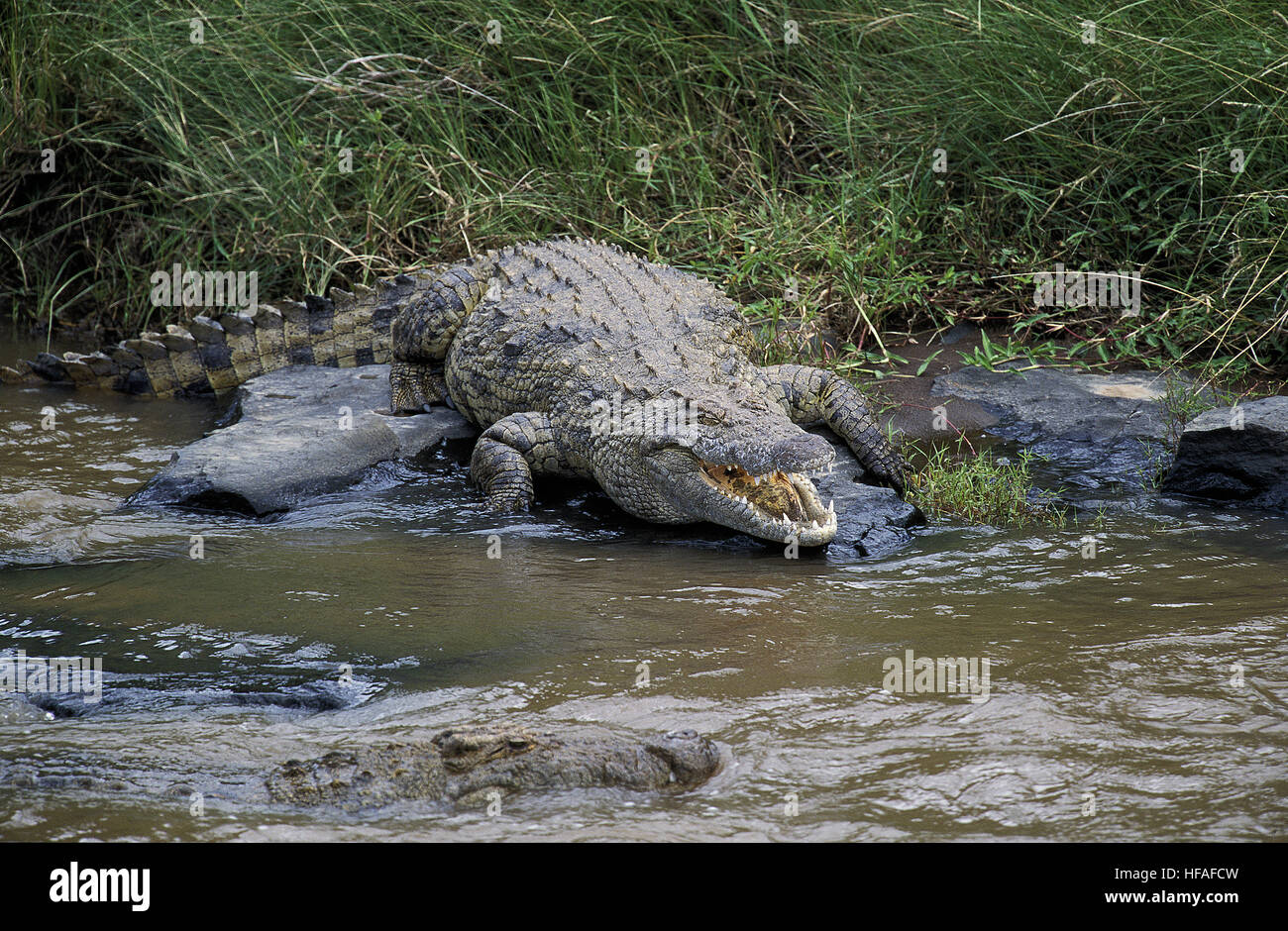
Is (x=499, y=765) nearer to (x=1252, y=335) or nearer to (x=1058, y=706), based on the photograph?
(x=1058, y=706)

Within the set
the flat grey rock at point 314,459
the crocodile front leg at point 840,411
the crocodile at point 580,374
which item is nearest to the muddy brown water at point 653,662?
the flat grey rock at point 314,459

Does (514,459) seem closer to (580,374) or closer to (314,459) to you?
(580,374)

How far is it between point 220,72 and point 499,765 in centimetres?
663

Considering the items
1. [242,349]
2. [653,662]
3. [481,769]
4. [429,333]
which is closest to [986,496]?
[653,662]

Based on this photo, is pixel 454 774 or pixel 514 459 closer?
pixel 454 774

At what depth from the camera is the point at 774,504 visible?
15.4 feet

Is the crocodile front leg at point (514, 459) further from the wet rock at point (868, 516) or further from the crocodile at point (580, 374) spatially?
the wet rock at point (868, 516)

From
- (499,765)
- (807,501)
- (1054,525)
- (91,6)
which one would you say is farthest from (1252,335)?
(91,6)

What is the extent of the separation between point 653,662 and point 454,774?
93 cm

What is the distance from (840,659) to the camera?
360cm

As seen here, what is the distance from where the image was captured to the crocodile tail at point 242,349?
22.7 ft

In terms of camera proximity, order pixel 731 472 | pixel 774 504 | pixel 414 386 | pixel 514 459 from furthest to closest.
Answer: pixel 414 386 → pixel 514 459 → pixel 731 472 → pixel 774 504

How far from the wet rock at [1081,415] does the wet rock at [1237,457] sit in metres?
0.20

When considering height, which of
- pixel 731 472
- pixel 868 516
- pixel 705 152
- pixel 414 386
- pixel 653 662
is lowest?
pixel 653 662
